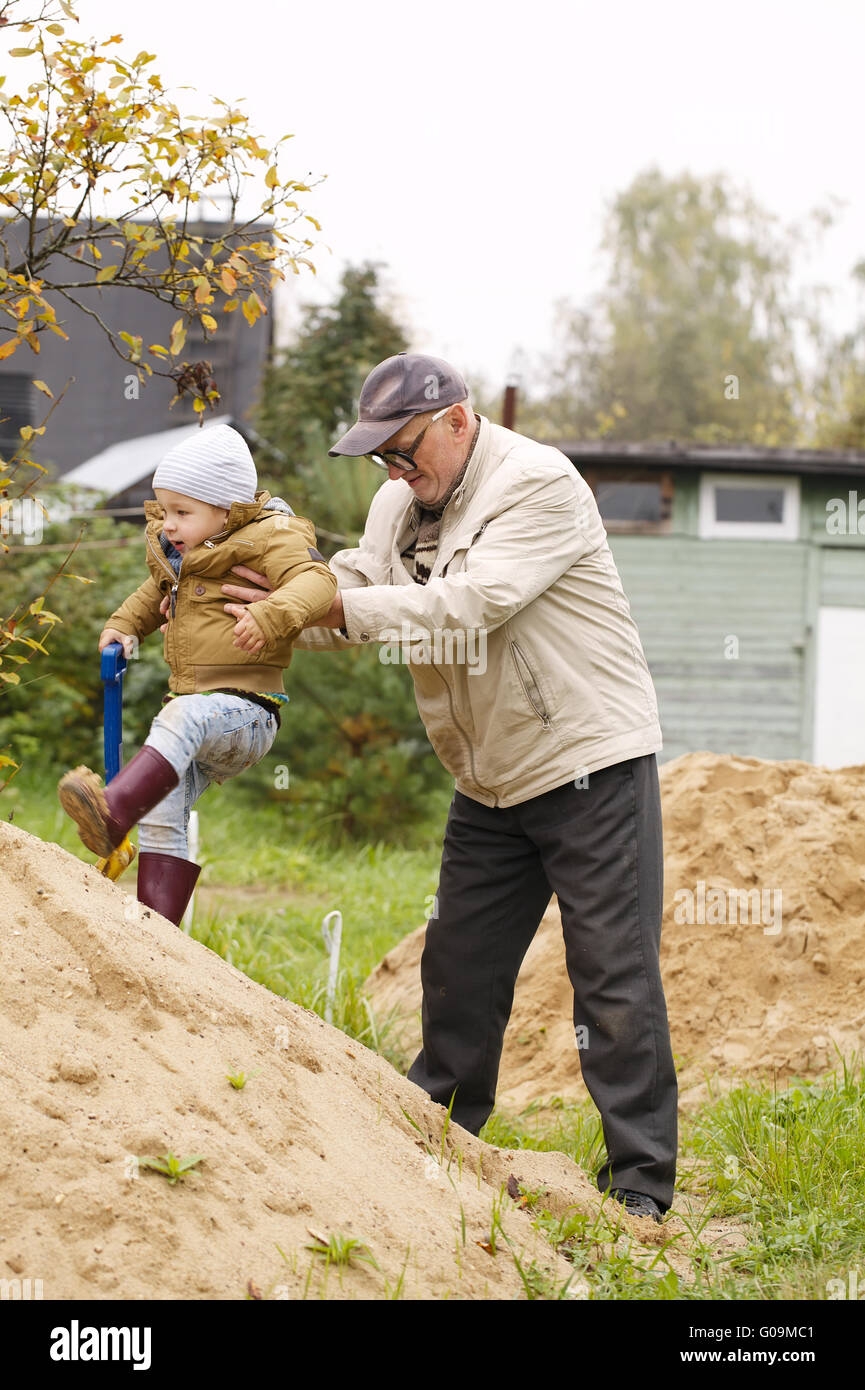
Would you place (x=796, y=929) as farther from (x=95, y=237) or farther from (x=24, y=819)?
(x=24, y=819)

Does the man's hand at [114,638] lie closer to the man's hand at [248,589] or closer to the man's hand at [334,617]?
the man's hand at [248,589]

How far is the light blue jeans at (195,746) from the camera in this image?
330 cm

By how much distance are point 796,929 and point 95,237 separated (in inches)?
149

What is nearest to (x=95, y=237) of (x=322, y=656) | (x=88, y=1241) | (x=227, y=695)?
(x=227, y=695)

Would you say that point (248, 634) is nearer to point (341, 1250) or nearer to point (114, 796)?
point (114, 796)

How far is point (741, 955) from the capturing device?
5.59 m

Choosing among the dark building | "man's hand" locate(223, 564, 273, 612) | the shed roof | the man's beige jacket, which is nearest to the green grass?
the man's beige jacket

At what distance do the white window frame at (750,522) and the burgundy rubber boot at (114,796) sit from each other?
13320mm

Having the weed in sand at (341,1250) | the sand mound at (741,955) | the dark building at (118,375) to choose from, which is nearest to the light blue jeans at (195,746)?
the weed in sand at (341,1250)

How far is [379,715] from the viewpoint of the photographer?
9.28m

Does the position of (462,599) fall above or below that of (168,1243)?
above

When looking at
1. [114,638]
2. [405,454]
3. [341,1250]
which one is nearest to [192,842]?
[114,638]

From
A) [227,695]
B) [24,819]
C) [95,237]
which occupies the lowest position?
[24,819]

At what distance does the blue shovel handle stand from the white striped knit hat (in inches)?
18.6
